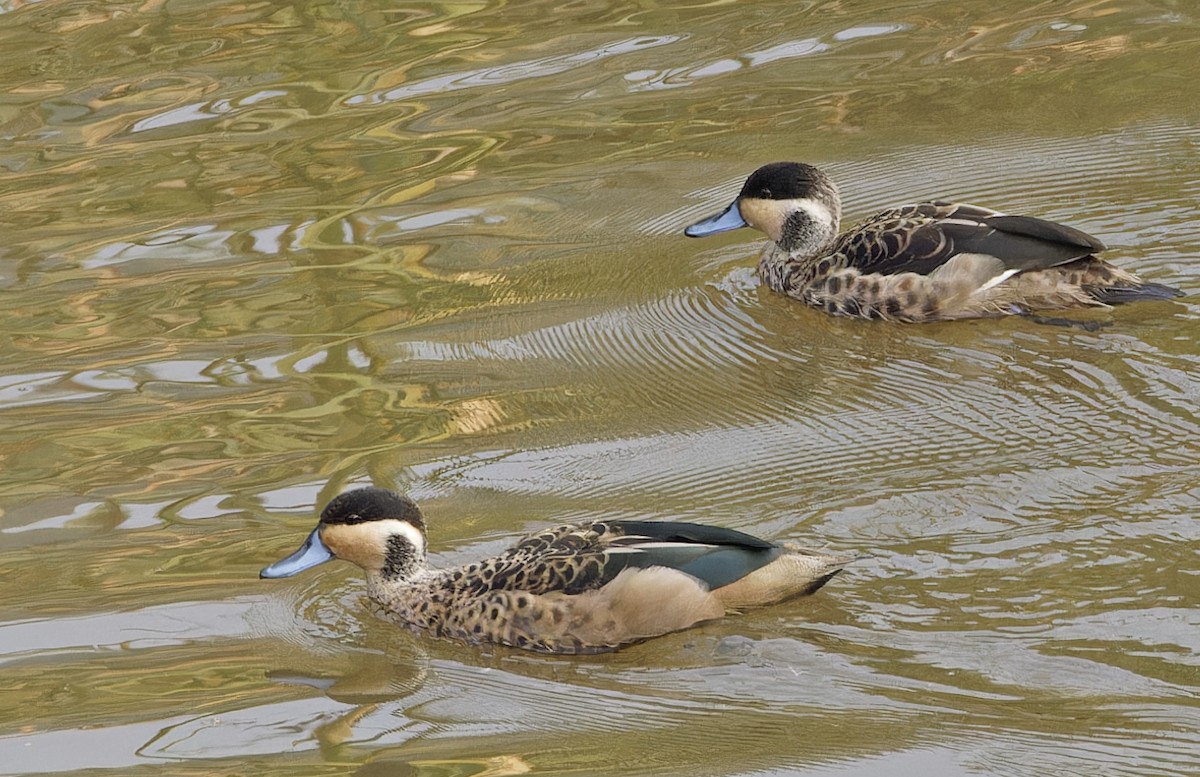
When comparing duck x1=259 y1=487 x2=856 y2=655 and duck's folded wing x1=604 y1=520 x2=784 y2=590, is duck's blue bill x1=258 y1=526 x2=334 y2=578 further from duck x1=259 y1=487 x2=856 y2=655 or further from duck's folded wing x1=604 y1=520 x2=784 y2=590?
duck's folded wing x1=604 y1=520 x2=784 y2=590

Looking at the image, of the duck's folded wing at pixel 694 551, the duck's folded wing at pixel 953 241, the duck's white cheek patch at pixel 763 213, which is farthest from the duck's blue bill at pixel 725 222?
the duck's folded wing at pixel 694 551

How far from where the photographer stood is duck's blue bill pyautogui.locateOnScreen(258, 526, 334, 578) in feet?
20.8

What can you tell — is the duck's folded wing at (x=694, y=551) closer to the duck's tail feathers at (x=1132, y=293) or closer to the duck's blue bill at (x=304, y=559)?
the duck's blue bill at (x=304, y=559)

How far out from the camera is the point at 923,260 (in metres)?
8.41

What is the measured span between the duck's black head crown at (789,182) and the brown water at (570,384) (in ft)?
1.73

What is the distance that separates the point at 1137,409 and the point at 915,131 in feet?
12.4

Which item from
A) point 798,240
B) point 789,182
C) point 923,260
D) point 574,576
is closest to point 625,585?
point 574,576

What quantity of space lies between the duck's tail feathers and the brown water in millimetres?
134

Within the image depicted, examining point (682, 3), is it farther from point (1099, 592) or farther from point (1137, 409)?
point (1099, 592)

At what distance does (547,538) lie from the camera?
6.27m

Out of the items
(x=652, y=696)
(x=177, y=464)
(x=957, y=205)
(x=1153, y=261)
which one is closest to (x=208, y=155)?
(x=177, y=464)

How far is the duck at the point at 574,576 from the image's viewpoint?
5965 mm

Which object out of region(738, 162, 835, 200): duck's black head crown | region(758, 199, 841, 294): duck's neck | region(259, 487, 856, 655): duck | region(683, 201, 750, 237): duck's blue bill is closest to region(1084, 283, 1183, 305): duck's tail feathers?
region(758, 199, 841, 294): duck's neck

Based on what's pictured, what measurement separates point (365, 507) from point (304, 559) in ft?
0.92
